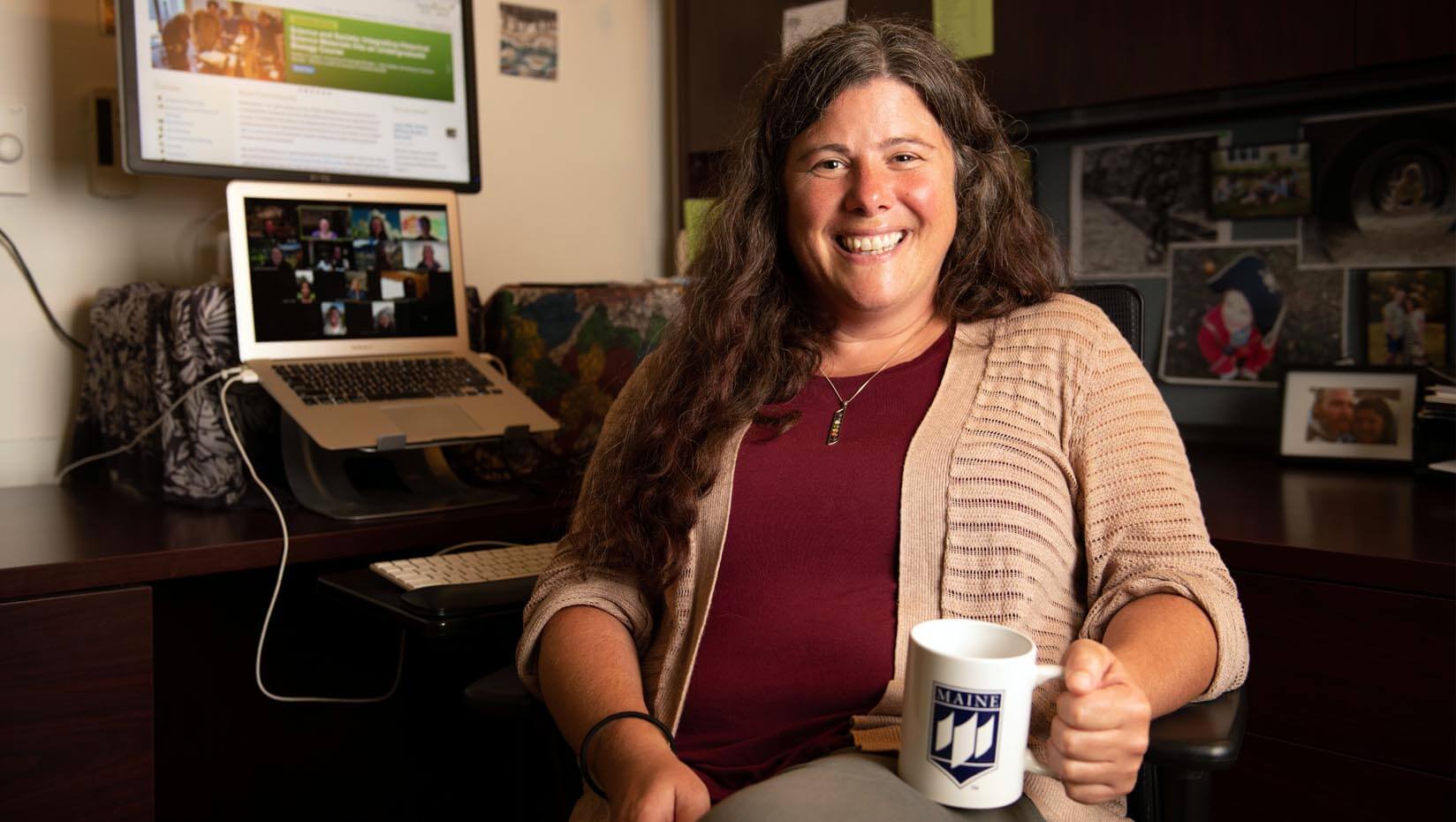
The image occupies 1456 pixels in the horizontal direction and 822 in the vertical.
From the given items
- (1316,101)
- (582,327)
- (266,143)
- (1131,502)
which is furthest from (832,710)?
(1316,101)

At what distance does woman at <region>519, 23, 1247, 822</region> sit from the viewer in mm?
968

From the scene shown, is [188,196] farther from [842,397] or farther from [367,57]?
[842,397]

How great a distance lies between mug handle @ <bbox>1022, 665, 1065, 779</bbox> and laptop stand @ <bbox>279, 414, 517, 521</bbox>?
0.84 metres

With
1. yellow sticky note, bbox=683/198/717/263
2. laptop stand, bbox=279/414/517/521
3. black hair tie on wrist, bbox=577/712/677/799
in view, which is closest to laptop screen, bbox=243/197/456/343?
laptop stand, bbox=279/414/517/521

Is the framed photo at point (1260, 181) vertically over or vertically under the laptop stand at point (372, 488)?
over

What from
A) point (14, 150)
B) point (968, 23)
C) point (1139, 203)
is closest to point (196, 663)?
point (14, 150)

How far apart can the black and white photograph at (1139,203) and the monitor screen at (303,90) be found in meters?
0.95

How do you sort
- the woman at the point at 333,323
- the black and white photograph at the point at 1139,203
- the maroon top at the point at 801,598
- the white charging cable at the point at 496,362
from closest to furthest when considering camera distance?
1. the maroon top at the point at 801,598
2. the woman at the point at 333,323
3. the white charging cable at the point at 496,362
4. the black and white photograph at the point at 1139,203

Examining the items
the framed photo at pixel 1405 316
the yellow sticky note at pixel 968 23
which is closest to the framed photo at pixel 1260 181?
the framed photo at pixel 1405 316

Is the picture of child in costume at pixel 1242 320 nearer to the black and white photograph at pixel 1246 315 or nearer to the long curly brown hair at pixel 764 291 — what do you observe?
the black and white photograph at pixel 1246 315

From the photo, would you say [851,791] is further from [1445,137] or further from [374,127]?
[1445,137]

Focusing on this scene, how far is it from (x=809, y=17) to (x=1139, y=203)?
0.60m

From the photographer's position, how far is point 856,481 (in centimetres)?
106

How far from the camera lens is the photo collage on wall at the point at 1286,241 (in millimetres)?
1572
